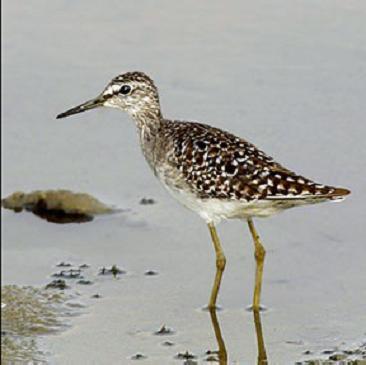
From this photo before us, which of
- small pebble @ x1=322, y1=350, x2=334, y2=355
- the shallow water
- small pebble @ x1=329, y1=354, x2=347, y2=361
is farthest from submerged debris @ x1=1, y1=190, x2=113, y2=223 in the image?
small pebble @ x1=329, y1=354, x2=347, y2=361

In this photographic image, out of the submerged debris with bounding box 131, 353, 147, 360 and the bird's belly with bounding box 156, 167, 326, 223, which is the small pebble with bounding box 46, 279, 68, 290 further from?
the submerged debris with bounding box 131, 353, 147, 360

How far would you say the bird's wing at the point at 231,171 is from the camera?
1030 cm

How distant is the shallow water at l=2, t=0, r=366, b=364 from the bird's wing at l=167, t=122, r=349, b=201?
0.84 meters

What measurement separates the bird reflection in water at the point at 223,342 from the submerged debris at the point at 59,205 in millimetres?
1918

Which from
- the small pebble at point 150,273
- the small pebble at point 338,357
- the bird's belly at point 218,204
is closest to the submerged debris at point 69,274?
the small pebble at point 150,273

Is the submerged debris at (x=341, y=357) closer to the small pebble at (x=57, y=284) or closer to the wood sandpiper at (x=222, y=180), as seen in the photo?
the wood sandpiper at (x=222, y=180)

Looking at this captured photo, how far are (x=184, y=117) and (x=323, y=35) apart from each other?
86.0 inches

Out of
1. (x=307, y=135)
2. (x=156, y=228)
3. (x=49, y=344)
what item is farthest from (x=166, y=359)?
(x=307, y=135)

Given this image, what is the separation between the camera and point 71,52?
14516mm

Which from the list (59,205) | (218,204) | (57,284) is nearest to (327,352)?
(218,204)

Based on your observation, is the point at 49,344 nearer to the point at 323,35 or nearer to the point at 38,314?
the point at 38,314

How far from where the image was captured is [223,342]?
33.0 feet

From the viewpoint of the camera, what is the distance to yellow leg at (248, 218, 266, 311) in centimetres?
1060

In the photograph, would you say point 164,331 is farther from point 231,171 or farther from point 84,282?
point 231,171
